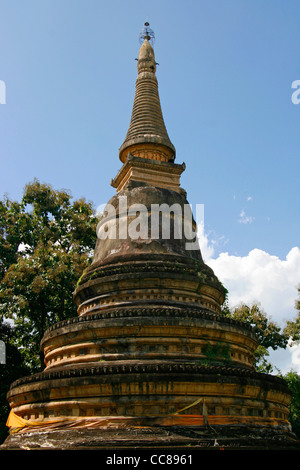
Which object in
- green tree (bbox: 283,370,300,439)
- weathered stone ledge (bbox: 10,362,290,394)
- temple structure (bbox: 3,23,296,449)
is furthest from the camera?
green tree (bbox: 283,370,300,439)

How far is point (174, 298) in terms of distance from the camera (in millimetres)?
15312

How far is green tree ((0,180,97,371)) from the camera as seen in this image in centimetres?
2362

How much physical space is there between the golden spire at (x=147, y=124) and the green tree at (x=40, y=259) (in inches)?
280

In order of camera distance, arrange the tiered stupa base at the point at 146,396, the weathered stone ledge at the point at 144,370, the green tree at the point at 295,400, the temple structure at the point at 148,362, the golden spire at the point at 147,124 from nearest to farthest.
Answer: the tiered stupa base at the point at 146,396 → the temple structure at the point at 148,362 → the weathered stone ledge at the point at 144,370 → the golden spire at the point at 147,124 → the green tree at the point at 295,400

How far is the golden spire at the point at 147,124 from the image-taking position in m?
21.5

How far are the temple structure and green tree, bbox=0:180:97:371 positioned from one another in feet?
22.1

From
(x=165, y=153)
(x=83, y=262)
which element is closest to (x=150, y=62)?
(x=165, y=153)

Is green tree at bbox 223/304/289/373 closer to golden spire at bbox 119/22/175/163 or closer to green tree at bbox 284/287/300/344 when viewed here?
green tree at bbox 284/287/300/344

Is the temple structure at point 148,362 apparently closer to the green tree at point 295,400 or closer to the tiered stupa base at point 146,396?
the tiered stupa base at point 146,396

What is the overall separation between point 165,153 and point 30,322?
12.6 m

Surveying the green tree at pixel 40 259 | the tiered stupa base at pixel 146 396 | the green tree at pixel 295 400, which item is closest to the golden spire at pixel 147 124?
the green tree at pixel 40 259

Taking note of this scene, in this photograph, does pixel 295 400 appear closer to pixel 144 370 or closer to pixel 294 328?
pixel 294 328

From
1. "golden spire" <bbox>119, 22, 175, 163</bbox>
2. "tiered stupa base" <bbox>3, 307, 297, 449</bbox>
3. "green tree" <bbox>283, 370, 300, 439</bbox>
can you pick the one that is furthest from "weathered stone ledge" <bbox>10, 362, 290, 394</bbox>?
"green tree" <bbox>283, 370, 300, 439</bbox>

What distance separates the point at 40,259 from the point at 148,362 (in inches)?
558
